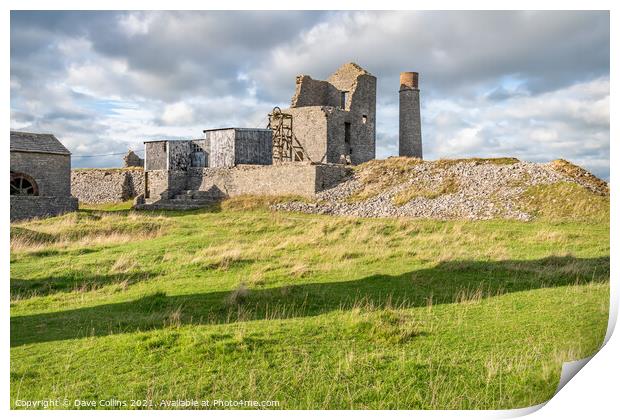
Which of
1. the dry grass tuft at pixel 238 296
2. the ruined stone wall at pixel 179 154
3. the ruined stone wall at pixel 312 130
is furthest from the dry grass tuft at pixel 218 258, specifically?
the ruined stone wall at pixel 179 154

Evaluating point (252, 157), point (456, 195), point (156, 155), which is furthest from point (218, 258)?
point (156, 155)

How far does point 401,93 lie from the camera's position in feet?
148

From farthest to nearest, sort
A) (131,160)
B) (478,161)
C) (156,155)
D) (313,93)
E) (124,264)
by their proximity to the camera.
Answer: (131,160), (313,93), (156,155), (478,161), (124,264)

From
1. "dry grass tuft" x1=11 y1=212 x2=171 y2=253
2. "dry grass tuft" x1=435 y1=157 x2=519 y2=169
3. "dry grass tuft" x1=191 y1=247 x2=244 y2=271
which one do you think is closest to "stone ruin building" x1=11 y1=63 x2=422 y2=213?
"dry grass tuft" x1=435 y1=157 x2=519 y2=169

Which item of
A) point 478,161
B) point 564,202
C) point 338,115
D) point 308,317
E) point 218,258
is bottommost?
point 308,317

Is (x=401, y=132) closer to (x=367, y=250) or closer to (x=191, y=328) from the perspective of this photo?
(x=367, y=250)

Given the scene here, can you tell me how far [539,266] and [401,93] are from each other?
32596 mm

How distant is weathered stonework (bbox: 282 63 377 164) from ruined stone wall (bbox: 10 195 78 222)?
57.0ft

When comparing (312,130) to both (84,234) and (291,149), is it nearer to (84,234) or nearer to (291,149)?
(291,149)

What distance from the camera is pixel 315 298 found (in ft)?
38.3

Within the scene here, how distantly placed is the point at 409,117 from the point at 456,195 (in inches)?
719

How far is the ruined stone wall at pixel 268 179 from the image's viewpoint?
109 feet

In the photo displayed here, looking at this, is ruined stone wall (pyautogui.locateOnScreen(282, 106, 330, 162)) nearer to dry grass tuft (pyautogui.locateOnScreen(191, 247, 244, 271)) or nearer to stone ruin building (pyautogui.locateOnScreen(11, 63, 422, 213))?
stone ruin building (pyautogui.locateOnScreen(11, 63, 422, 213))

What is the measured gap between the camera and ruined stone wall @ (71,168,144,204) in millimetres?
44812
